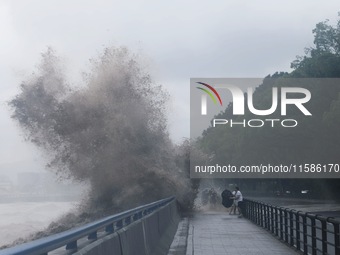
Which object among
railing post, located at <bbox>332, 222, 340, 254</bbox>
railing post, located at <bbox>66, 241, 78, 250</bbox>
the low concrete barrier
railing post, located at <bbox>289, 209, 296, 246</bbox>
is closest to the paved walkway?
railing post, located at <bbox>289, 209, 296, 246</bbox>

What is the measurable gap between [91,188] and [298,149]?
33415 mm

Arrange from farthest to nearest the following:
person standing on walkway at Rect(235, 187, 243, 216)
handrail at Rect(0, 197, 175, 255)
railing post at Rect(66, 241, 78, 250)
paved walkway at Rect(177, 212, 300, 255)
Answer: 1. person standing on walkway at Rect(235, 187, 243, 216)
2. paved walkway at Rect(177, 212, 300, 255)
3. railing post at Rect(66, 241, 78, 250)
4. handrail at Rect(0, 197, 175, 255)

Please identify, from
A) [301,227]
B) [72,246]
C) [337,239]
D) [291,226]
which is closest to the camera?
[72,246]

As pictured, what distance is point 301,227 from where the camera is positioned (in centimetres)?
2609

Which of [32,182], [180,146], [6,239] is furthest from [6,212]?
[180,146]

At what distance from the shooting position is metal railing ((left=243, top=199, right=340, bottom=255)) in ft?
51.7

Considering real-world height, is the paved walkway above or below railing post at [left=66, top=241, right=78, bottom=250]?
below

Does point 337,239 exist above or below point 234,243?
above

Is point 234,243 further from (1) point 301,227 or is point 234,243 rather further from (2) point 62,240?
(2) point 62,240

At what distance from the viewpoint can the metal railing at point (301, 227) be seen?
621 inches

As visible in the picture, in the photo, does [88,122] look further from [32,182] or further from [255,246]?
[255,246]

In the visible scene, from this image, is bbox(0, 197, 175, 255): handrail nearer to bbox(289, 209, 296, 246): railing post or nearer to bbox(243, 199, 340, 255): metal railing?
bbox(243, 199, 340, 255): metal railing

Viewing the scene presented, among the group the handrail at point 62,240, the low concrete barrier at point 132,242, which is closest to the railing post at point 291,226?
the low concrete barrier at point 132,242

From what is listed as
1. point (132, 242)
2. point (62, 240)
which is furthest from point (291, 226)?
point (62, 240)
